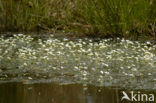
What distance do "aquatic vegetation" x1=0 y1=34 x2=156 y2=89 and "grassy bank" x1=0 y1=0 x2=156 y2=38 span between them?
3.42 ft

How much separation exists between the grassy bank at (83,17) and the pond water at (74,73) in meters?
1.00

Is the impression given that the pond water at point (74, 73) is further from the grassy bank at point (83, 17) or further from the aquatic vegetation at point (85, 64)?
the grassy bank at point (83, 17)

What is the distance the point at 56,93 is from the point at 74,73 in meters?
1.21

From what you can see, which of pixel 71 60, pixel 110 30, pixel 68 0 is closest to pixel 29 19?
pixel 68 0

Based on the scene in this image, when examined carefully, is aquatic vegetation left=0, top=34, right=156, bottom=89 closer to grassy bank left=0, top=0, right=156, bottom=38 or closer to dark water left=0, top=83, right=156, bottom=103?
dark water left=0, top=83, right=156, bottom=103

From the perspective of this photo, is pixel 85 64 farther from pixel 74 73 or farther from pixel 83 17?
pixel 83 17

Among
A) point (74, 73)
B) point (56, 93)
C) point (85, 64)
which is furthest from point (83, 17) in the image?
point (56, 93)

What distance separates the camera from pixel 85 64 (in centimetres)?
769

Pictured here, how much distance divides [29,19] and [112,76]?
591 centimetres

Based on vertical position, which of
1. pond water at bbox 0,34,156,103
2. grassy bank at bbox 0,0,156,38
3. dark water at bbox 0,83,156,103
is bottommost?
dark water at bbox 0,83,156,103

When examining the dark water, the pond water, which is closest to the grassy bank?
the pond water

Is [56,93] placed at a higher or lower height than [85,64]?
lower

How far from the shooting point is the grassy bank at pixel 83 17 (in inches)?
409

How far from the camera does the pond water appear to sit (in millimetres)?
5863
